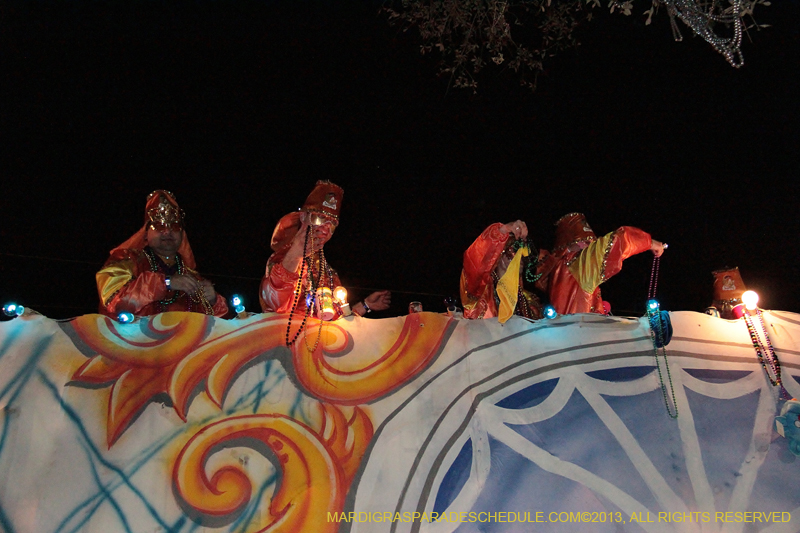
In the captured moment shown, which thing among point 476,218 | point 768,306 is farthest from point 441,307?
point 768,306

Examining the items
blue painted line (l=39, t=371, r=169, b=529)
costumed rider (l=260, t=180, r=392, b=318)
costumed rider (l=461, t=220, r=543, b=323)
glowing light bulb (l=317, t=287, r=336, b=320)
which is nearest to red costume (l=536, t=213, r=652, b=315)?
costumed rider (l=461, t=220, r=543, b=323)

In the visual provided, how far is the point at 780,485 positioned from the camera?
2.37 meters

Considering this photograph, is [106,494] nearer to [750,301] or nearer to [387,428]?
[387,428]

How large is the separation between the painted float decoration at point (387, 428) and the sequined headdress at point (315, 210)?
0.66 m

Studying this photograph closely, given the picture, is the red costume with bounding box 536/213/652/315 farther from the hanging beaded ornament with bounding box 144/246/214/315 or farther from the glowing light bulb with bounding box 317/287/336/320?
the hanging beaded ornament with bounding box 144/246/214/315

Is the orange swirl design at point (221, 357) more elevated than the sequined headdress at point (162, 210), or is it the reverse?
the sequined headdress at point (162, 210)

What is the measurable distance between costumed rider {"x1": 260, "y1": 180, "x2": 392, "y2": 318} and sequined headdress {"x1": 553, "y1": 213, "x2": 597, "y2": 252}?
1.08 m

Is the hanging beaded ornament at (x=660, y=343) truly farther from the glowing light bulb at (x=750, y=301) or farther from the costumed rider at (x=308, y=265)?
the costumed rider at (x=308, y=265)

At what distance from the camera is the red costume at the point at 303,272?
3078mm

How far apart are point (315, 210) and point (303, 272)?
306 millimetres

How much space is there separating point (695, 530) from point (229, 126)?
3.77 metres

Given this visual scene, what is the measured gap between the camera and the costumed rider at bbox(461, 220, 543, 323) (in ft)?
9.62

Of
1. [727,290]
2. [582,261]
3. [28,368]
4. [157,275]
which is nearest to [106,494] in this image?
[28,368]

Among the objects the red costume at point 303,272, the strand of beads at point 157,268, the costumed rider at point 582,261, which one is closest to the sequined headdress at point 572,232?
the costumed rider at point 582,261
